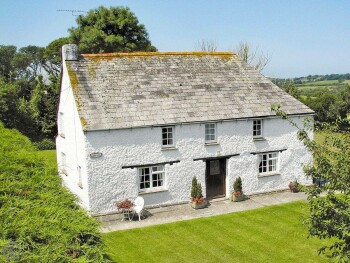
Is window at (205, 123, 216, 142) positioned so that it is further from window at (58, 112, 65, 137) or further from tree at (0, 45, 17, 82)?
tree at (0, 45, 17, 82)

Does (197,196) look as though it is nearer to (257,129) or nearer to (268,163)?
(268,163)

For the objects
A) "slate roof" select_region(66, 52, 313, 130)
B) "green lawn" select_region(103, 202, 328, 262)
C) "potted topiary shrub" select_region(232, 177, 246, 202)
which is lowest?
"green lawn" select_region(103, 202, 328, 262)

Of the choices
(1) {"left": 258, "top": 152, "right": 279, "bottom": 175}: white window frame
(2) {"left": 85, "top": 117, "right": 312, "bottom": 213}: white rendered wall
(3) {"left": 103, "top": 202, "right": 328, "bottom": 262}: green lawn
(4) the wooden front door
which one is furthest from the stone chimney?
(1) {"left": 258, "top": 152, "right": 279, "bottom": 175}: white window frame

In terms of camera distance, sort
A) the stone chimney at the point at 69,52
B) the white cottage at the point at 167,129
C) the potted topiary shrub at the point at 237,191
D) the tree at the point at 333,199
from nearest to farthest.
A: 1. the tree at the point at 333,199
2. the white cottage at the point at 167,129
3. the stone chimney at the point at 69,52
4. the potted topiary shrub at the point at 237,191

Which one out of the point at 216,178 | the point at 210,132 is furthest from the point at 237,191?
the point at 210,132

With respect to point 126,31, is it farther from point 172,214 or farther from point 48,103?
point 172,214

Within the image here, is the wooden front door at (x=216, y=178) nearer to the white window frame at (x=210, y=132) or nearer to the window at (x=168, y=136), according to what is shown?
the white window frame at (x=210, y=132)

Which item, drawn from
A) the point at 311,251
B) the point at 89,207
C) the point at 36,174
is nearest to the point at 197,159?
the point at 89,207

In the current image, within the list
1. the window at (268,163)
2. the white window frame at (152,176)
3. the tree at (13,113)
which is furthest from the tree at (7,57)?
the window at (268,163)

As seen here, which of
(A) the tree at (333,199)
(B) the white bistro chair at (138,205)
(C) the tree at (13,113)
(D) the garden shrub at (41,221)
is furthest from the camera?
(C) the tree at (13,113)
